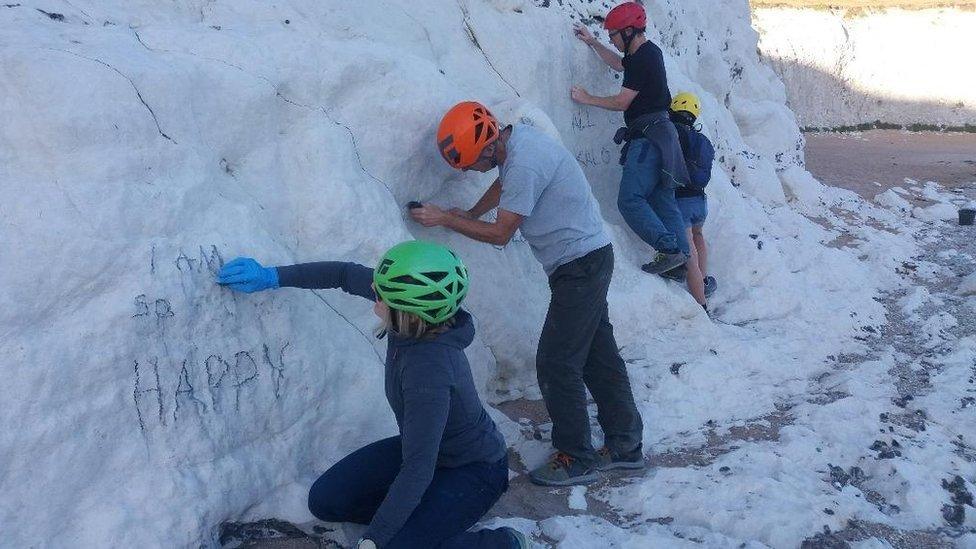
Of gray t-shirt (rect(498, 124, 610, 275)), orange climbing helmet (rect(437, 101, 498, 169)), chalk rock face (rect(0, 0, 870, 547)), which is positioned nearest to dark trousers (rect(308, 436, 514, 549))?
chalk rock face (rect(0, 0, 870, 547))

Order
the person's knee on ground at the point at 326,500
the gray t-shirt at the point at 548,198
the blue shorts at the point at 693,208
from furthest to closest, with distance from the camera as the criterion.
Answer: the blue shorts at the point at 693,208, the gray t-shirt at the point at 548,198, the person's knee on ground at the point at 326,500

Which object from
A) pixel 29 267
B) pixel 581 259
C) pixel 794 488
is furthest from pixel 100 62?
pixel 794 488

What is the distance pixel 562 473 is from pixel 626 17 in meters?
3.11

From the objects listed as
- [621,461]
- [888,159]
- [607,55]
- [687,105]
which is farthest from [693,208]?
[888,159]

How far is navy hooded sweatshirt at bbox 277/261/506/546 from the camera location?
282 centimetres

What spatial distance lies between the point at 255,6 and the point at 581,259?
1984 mm

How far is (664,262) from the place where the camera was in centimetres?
570

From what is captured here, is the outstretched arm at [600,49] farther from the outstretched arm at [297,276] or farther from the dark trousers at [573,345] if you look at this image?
the outstretched arm at [297,276]

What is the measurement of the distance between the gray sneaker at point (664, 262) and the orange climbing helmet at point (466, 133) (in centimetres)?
218

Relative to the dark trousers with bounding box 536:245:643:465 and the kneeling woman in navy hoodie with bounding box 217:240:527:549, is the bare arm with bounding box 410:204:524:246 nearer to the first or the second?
the dark trousers with bounding box 536:245:643:465

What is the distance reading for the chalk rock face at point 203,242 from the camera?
2.85m

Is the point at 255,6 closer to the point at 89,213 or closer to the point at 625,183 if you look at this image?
the point at 89,213

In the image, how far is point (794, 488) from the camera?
3773mm

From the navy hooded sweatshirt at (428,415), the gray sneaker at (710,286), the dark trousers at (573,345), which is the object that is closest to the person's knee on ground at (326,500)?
the navy hooded sweatshirt at (428,415)
